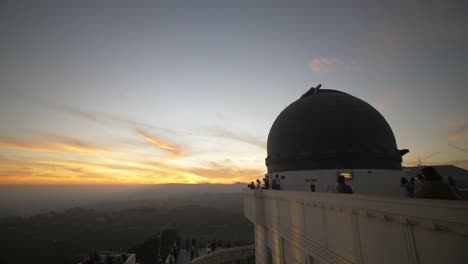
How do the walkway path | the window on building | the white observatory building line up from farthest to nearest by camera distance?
the walkway path
the window on building
the white observatory building

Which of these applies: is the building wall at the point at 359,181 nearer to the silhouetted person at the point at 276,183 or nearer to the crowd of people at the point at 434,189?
the silhouetted person at the point at 276,183

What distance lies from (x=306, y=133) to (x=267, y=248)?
A: 9.23 meters

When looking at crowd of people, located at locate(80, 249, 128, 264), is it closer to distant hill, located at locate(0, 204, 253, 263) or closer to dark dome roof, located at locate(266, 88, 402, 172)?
distant hill, located at locate(0, 204, 253, 263)

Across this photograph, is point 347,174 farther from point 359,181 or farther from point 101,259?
point 101,259

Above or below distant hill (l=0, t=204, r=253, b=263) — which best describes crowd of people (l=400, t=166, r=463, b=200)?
above

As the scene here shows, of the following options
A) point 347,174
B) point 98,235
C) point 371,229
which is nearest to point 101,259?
point 347,174

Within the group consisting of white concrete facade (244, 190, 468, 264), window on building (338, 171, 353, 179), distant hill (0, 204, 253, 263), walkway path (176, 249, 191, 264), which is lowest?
distant hill (0, 204, 253, 263)

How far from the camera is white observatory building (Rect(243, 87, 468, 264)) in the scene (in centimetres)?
484

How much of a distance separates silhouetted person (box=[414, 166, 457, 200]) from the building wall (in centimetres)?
924

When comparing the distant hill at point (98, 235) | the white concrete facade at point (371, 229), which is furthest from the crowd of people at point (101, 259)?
the white concrete facade at point (371, 229)

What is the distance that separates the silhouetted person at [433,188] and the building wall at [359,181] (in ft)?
30.3

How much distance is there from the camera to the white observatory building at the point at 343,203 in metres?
4.84

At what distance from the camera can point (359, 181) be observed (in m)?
14.9

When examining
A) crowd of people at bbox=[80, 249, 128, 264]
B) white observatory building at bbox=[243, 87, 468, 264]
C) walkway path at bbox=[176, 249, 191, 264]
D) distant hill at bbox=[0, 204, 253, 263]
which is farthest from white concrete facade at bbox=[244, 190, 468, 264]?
distant hill at bbox=[0, 204, 253, 263]
